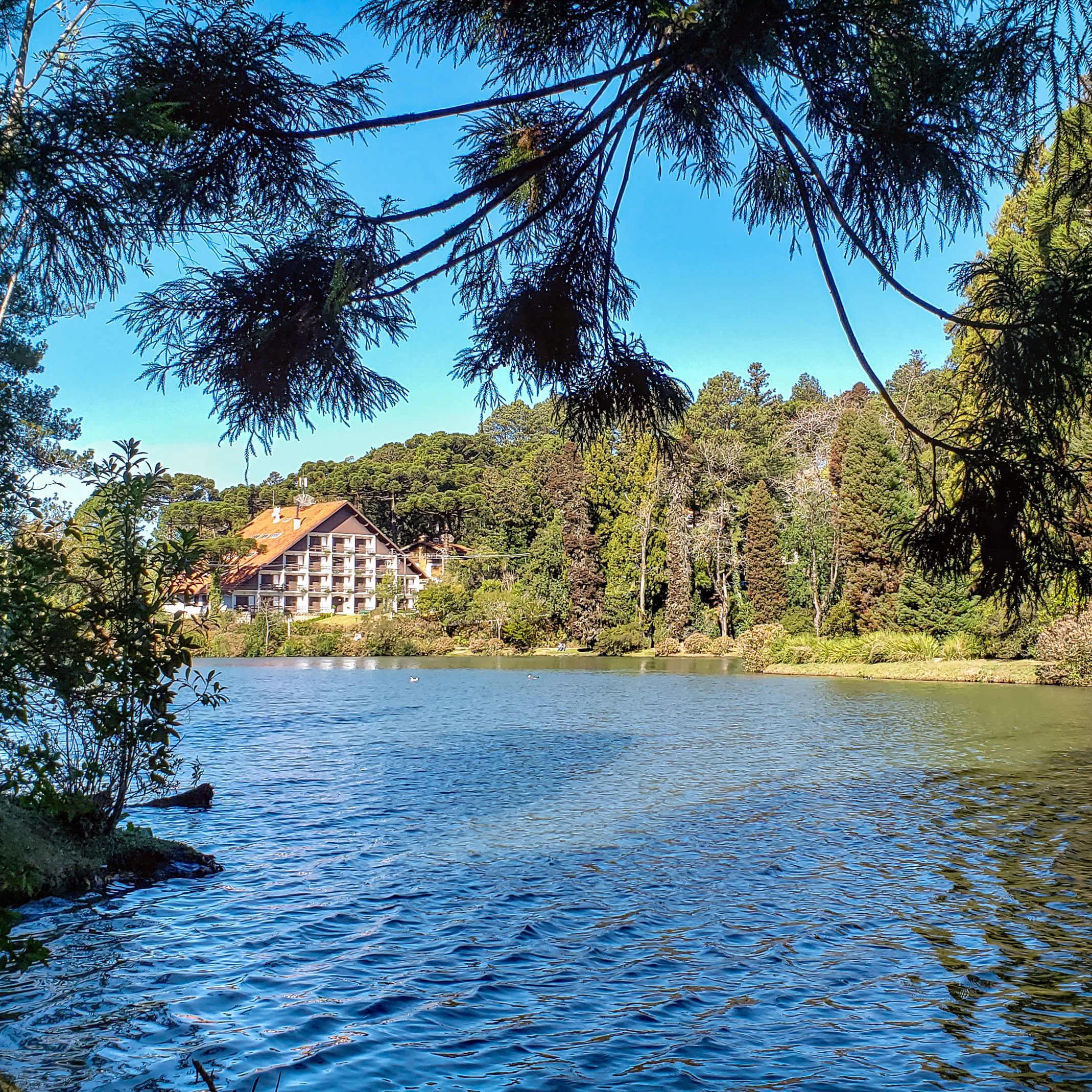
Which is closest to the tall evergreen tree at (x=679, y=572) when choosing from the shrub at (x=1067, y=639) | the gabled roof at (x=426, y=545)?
the shrub at (x=1067, y=639)

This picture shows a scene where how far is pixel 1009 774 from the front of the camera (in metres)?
12.0

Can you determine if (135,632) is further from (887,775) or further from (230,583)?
(230,583)

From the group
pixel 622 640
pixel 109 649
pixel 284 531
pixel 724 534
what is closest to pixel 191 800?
pixel 109 649

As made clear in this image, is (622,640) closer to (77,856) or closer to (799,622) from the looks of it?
(799,622)

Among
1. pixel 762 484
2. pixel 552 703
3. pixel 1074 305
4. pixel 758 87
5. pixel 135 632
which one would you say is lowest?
pixel 552 703

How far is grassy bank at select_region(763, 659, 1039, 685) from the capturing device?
25188mm

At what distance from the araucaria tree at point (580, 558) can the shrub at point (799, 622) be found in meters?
10.0

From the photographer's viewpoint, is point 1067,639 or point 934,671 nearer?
point 1067,639

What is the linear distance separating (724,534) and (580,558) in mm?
7172

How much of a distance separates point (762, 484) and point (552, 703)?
841 inches

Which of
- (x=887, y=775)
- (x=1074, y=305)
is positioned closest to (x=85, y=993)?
(x=1074, y=305)

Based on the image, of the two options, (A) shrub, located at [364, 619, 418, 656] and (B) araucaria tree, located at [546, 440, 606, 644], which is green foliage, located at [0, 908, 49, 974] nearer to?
(B) araucaria tree, located at [546, 440, 606, 644]

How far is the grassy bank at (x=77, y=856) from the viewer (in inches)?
249

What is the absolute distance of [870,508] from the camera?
110ft
